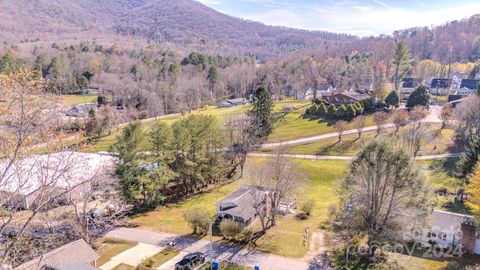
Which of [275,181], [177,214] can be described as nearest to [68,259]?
[177,214]

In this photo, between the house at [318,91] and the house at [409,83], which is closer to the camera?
the house at [409,83]

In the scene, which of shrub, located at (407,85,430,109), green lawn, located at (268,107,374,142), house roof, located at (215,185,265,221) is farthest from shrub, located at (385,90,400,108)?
house roof, located at (215,185,265,221)

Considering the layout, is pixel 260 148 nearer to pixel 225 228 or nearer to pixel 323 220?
pixel 323 220

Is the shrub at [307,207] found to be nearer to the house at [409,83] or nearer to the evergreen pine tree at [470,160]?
the evergreen pine tree at [470,160]


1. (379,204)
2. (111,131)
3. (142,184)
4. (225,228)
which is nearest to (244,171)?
(142,184)

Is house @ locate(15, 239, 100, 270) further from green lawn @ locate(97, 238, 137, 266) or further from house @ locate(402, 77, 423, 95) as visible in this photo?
house @ locate(402, 77, 423, 95)

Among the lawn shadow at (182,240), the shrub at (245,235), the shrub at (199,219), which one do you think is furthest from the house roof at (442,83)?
the lawn shadow at (182,240)
